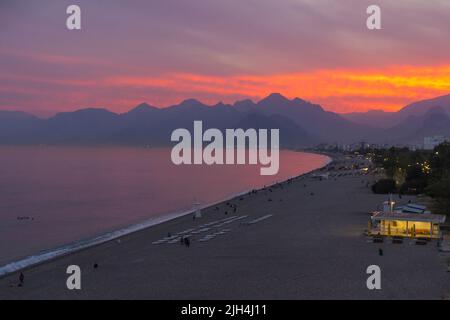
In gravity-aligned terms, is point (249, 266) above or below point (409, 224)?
below

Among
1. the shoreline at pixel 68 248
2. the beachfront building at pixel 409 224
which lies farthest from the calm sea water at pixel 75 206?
the beachfront building at pixel 409 224

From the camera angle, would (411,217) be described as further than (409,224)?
No

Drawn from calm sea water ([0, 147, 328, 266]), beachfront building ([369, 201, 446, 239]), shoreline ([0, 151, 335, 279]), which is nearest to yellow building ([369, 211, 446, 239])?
beachfront building ([369, 201, 446, 239])

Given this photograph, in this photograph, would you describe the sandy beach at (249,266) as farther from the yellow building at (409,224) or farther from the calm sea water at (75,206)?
the calm sea water at (75,206)

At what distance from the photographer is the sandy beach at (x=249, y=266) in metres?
15.1

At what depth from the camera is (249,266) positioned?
18.4 meters

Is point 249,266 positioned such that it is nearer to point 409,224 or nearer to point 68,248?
point 409,224

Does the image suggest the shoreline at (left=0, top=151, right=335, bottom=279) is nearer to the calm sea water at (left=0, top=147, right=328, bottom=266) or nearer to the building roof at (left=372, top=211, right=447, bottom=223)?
the calm sea water at (left=0, top=147, right=328, bottom=266)

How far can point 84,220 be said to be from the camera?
124ft

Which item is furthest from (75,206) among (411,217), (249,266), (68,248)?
A: (411,217)

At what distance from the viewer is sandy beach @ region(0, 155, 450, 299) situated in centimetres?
1512
